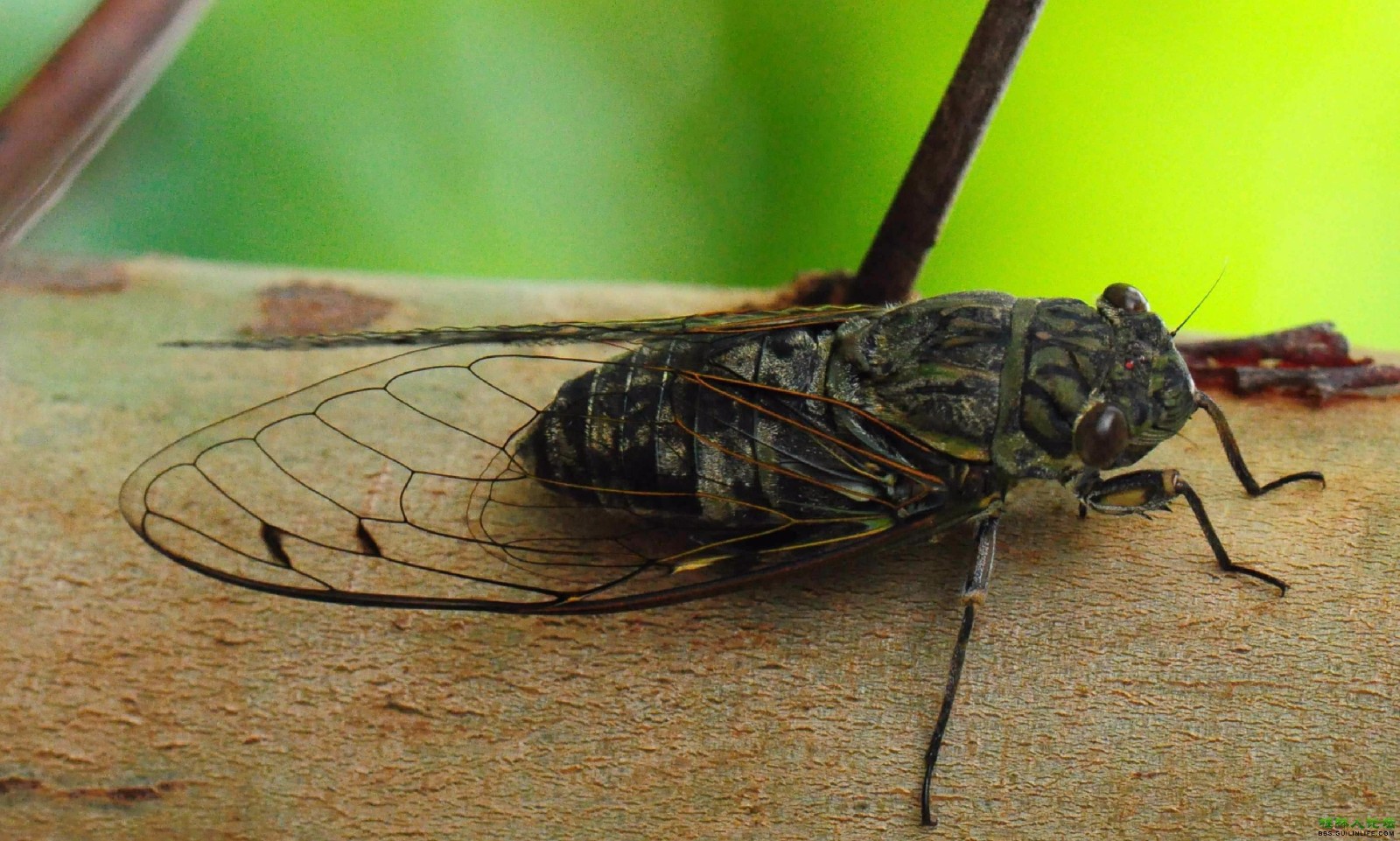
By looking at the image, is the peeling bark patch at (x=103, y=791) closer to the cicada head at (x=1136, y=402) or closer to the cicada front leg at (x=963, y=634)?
the cicada front leg at (x=963, y=634)

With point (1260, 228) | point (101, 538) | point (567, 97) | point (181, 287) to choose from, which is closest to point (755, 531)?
point (101, 538)

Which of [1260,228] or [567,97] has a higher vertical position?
[567,97]

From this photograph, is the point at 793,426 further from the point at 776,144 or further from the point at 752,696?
the point at 776,144

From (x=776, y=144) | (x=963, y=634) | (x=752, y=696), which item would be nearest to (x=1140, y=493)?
(x=963, y=634)

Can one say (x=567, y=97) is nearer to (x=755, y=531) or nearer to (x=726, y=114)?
(x=726, y=114)

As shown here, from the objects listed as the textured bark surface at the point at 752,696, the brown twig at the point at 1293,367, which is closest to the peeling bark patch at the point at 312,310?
the textured bark surface at the point at 752,696

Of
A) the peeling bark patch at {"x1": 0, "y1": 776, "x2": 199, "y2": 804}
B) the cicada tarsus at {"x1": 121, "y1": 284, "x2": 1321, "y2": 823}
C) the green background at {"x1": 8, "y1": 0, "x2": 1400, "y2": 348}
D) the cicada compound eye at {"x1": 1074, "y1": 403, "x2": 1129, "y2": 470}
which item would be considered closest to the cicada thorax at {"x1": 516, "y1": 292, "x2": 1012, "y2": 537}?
the cicada tarsus at {"x1": 121, "y1": 284, "x2": 1321, "y2": 823}
